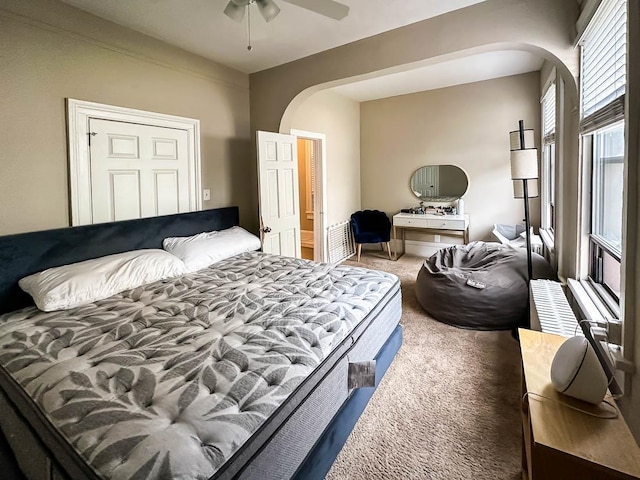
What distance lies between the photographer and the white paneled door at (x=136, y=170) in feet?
9.03

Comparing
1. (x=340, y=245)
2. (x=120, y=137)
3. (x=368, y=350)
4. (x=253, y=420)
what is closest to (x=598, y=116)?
(x=368, y=350)

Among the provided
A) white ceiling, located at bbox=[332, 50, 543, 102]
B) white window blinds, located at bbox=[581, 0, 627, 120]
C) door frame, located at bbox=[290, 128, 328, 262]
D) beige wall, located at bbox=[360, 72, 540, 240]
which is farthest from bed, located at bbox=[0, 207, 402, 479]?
beige wall, located at bbox=[360, 72, 540, 240]

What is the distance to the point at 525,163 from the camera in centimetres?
274

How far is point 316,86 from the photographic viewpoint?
3.56 metres

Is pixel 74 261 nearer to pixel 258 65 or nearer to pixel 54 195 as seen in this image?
pixel 54 195

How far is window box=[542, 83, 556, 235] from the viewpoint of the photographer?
3.88 metres

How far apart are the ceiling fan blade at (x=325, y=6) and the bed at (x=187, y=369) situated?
175 centimetres

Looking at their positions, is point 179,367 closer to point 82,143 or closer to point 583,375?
point 583,375

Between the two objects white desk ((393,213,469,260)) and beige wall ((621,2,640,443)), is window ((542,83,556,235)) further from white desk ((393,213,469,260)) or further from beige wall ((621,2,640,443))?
beige wall ((621,2,640,443))

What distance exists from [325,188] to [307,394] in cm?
405

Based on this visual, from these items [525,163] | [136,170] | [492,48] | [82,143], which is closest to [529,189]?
[525,163]

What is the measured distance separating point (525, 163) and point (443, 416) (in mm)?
2068

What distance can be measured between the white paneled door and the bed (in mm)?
366

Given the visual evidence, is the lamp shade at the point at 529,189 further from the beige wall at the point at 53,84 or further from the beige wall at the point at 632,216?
the beige wall at the point at 53,84
